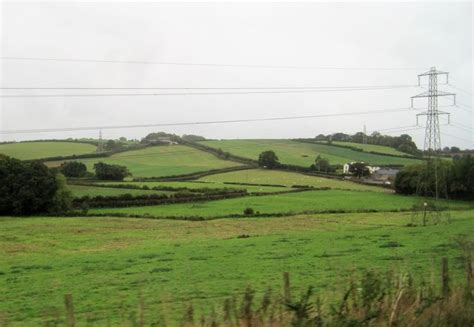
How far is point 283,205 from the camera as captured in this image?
7906 centimetres

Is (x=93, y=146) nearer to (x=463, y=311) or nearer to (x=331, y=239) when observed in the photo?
(x=331, y=239)

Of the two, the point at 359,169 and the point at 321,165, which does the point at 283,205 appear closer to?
the point at 359,169

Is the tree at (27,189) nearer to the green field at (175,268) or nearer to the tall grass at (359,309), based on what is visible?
the green field at (175,268)

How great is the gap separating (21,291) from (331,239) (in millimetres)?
22826

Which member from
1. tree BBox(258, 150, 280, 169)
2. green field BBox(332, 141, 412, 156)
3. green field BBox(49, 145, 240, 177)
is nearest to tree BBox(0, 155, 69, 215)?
green field BBox(49, 145, 240, 177)

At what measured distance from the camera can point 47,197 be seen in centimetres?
7400

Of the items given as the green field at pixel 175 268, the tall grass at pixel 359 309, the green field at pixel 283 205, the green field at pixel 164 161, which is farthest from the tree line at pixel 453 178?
the tall grass at pixel 359 309

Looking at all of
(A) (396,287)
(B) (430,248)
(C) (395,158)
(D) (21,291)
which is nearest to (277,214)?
(B) (430,248)

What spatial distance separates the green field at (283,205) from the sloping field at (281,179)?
53.0 ft

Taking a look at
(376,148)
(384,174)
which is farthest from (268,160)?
(376,148)

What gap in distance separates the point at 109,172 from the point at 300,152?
61.2 metres

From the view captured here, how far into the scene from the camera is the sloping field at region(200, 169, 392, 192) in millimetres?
111438

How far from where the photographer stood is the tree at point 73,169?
105 m

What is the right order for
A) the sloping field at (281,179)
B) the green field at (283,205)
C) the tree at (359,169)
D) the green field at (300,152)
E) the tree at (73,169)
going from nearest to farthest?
the green field at (283,205)
the tree at (73,169)
the sloping field at (281,179)
the tree at (359,169)
the green field at (300,152)
